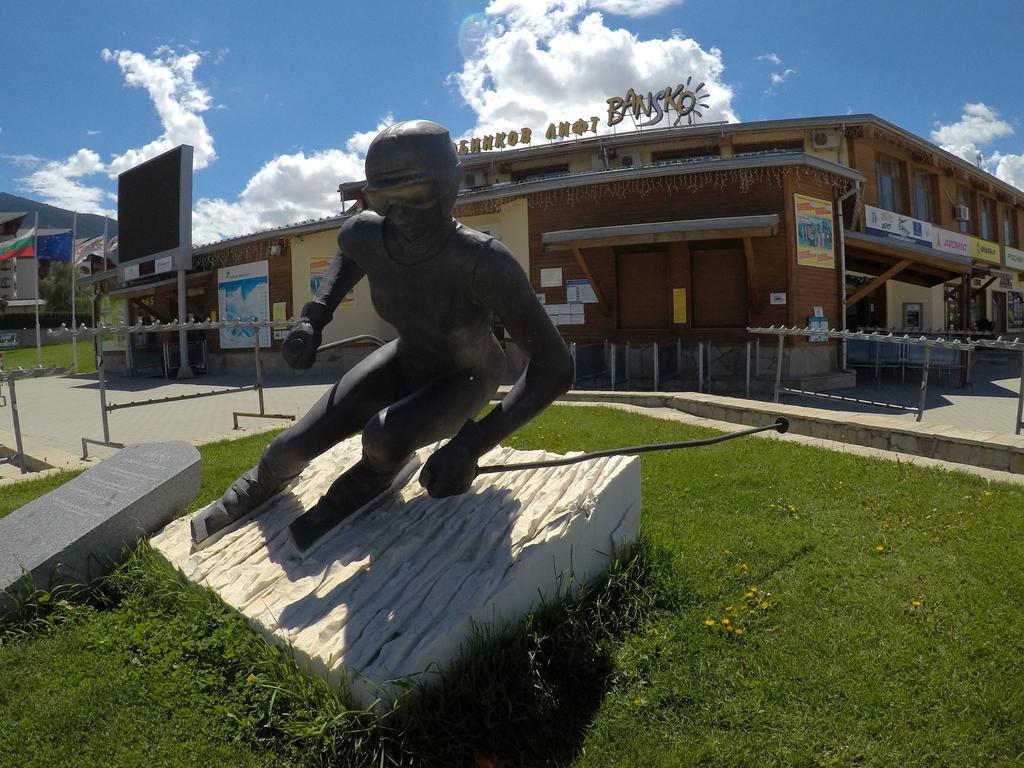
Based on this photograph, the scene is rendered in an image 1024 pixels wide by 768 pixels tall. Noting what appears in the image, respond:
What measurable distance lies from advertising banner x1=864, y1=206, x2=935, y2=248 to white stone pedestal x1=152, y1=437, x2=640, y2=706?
15.8 metres

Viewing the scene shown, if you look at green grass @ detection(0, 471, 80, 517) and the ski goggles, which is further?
green grass @ detection(0, 471, 80, 517)

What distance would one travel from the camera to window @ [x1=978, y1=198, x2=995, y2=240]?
2216cm

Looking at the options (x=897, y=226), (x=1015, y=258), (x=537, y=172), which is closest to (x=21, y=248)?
(x=537, y=172)

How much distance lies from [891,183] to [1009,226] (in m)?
10.3

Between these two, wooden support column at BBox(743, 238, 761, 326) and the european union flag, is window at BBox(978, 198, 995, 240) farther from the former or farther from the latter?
the european union flag

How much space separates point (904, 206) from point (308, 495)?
62.6ft

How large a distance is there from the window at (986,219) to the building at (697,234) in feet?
12.0

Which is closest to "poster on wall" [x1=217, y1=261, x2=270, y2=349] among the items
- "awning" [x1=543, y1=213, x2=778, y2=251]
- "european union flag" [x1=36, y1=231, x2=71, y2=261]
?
"european union flag" [x1=36, y1=231, x2=71, y2=261]

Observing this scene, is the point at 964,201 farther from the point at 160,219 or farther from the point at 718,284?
the point at 160,219

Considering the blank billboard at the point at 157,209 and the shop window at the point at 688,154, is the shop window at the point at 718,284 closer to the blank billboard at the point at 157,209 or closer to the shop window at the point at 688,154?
the shop window at the point at 688,154

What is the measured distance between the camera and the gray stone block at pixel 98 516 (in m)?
3.24

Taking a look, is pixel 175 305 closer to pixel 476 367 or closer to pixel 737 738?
pixel 476 367

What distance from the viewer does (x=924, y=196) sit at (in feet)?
63.6

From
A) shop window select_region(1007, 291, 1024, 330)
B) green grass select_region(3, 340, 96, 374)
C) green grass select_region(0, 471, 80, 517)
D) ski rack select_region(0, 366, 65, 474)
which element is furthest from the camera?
green grass select_region(3, 340, 96, 374)
